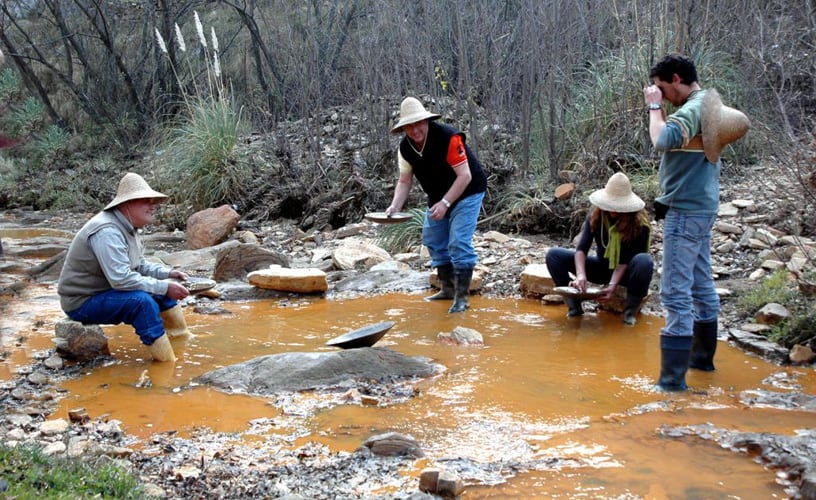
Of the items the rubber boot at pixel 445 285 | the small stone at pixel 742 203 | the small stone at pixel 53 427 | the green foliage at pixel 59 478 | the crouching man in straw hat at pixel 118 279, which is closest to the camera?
the green foliage at pixel 59 478

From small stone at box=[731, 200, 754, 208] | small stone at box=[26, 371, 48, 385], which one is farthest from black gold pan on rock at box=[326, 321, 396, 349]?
small stone at box=[731, 200, 754, 208]

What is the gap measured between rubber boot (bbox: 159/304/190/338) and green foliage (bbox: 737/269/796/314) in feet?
13.3

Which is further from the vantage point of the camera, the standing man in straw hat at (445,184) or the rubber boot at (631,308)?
the standing man in straw hat at (445,184)

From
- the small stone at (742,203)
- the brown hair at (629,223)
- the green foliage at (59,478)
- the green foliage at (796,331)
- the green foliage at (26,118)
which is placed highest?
the green foliage at (26,118)

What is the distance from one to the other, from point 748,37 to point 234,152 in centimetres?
692

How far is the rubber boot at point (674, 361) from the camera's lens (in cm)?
442

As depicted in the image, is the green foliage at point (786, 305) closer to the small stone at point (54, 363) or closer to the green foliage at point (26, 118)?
the small stone at point (54, 363)

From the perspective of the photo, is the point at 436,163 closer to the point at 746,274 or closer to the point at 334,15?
the point at 746,274

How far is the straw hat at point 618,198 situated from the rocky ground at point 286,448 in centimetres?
109

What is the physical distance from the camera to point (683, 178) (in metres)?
4.32

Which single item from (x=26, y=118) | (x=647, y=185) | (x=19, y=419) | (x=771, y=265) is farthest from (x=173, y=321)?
(x=26, y=118)

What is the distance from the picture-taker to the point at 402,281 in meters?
7.74

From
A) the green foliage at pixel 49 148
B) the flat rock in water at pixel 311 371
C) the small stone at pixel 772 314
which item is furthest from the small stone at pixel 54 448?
the green foliage at pixel 49 148

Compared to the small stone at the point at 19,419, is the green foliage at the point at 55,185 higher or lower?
higher
